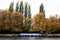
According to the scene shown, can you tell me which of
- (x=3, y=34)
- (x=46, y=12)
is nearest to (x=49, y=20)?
(x=46, y=12)

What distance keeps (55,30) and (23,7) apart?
3.06 ft

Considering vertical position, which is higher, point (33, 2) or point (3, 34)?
point (33, 2)

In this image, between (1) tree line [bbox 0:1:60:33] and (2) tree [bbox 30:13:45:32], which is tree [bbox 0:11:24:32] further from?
(2) tree [bbox 30:13:45:32]

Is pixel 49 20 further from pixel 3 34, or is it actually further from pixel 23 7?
pixel 3 34

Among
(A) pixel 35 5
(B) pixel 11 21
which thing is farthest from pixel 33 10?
(B) pixel 11 21

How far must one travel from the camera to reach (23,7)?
23.6 feet

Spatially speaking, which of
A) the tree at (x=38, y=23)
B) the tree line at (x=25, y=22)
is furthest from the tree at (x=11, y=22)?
the tree at (x=38, y=23)

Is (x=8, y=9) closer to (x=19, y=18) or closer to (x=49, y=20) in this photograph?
(x=19, y=18)

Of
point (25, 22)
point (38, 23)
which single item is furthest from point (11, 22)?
point (38, 23)

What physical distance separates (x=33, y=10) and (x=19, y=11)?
1.08ft

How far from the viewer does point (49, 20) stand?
709 centimetres

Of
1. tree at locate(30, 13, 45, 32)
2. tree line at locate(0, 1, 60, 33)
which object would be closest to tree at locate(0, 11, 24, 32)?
tree line at locate(0, 1, 60, 33)

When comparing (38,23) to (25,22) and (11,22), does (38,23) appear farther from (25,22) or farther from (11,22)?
(11,22)

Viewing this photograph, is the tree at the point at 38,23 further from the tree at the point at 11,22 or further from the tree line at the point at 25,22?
the tree at the point at 11,22
